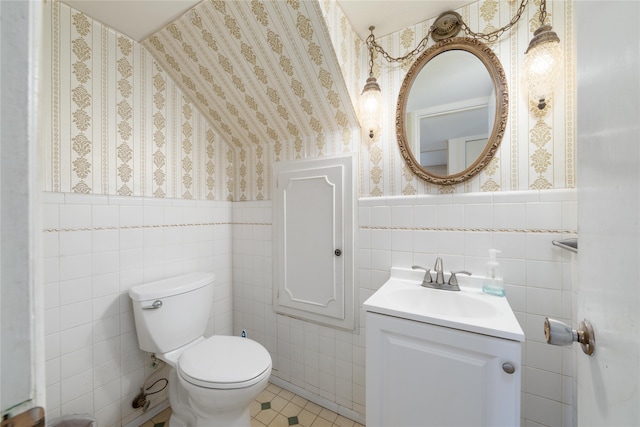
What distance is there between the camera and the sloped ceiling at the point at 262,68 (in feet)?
4.10

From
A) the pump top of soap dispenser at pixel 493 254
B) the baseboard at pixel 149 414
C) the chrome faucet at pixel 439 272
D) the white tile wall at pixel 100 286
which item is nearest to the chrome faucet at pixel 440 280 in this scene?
the chrome faucet at pixel 439 272

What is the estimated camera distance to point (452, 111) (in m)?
1.31

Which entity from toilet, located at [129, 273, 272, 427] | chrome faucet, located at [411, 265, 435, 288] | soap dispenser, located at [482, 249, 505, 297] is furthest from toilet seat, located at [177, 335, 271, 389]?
soap dispenser, located at [482, 249, 505, 297]

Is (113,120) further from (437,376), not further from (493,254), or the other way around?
(493,254)

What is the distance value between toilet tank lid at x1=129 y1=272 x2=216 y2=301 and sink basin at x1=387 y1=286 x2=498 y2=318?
3.58ft

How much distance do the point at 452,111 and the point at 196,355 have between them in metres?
1.80

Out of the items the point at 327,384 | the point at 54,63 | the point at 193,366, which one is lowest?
the point at 327,384

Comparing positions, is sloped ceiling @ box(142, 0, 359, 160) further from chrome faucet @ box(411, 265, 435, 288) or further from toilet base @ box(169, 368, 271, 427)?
toilet base @ box(169, 368, 271, 427)

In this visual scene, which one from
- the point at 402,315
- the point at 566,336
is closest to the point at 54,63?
the point at 402,315

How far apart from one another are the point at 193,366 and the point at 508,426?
1262mm

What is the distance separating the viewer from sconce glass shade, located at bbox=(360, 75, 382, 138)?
1.42 metres

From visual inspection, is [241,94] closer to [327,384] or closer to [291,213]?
[291,213]

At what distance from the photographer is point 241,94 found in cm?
161

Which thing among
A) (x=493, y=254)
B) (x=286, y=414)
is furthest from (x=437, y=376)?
(x=286, y=414)
